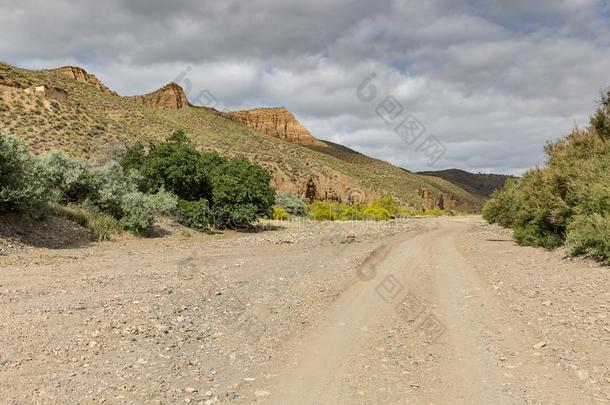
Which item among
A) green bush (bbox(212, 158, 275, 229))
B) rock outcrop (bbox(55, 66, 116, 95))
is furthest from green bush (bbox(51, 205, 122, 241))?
rock outcrop (bbox(55, 66, 116, 95))

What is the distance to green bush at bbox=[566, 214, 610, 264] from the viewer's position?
1217 centimetres

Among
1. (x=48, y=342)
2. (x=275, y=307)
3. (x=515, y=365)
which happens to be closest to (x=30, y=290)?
(x=48, y=342)

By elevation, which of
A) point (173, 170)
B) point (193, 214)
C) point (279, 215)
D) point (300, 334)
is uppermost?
point (173, 170)

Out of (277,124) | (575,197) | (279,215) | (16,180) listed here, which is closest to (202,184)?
(279,215)

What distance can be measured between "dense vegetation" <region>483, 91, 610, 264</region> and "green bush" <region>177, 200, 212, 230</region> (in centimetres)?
1696

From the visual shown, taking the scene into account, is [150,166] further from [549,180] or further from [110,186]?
[549,180]

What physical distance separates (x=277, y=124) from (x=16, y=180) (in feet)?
480

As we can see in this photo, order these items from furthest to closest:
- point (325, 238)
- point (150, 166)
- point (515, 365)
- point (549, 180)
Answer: point (150, 166) < point (325, 238) < point (549, 180) < point (515, 365)

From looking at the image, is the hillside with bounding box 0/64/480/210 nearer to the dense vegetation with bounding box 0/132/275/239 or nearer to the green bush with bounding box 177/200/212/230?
the dense vegetation with bounding box 0/132/275/239

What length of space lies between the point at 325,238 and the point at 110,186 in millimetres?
10966

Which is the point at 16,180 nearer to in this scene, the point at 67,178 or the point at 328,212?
the point at 67,178

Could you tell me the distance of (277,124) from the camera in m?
161

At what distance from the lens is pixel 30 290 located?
30.0 feet

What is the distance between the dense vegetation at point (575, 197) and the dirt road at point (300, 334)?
0.94m
